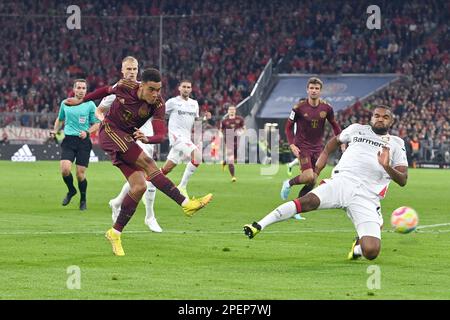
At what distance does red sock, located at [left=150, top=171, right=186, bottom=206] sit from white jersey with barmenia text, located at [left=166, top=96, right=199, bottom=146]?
922 centimetres

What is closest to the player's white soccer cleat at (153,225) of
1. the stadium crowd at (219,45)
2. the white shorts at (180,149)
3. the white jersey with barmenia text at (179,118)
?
the white shorts at (180,149)

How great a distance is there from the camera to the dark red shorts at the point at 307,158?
20.7 metres

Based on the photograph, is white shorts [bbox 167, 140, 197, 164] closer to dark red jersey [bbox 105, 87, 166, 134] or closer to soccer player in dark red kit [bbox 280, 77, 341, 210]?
soccer player in dark red kit [bbox 280, 77, 341, 210]

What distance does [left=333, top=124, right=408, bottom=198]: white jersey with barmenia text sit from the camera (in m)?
13.3

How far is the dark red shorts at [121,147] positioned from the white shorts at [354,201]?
2.47m

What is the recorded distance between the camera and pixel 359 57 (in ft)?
190

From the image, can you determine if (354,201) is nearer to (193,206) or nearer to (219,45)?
(193,206)

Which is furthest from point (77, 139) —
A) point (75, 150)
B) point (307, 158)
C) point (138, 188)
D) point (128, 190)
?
point (138, 188)

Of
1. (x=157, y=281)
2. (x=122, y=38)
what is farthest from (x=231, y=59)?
(x=157, y=281)

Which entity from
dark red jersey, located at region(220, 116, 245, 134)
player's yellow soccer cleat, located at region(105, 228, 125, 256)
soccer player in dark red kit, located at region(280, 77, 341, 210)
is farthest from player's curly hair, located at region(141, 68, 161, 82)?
dark red jersey, located at region(220, 116, 245, 134)

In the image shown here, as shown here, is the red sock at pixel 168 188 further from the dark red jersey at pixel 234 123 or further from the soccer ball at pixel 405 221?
the dark red jersey at pixel 234 123

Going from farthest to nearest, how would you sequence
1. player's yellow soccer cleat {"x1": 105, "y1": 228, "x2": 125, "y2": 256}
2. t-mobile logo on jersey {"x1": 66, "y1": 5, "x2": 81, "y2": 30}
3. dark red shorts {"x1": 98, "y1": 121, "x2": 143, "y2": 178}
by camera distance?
t-mobile logo on jersey {"x1": 66, "y1": 5, "x2": 81, "y2": 30} < dark red shorts {"x1": 98, "y1": 121, "x2": 143, "y2": 178} < player's yellow soccer cleat {"x1": 105, "y1": 228, "x2": 125, "y2": 256}

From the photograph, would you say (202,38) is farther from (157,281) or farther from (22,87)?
(157,281)

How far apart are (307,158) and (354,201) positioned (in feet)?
25.5
